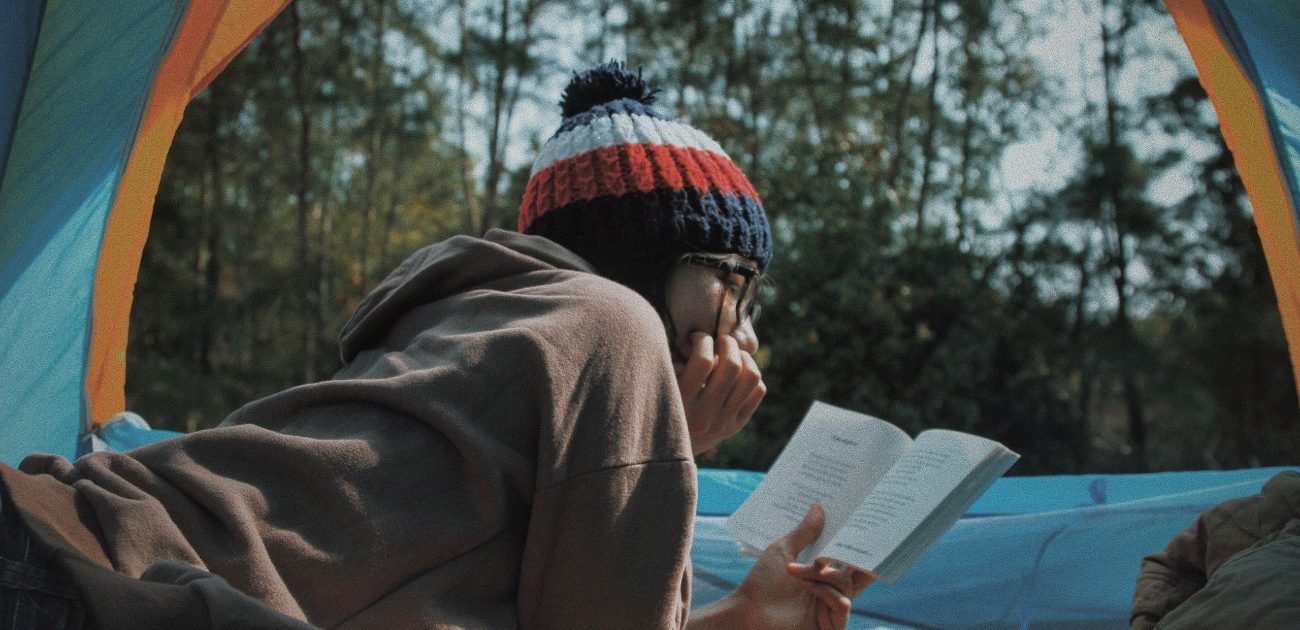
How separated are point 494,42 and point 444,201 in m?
7.04

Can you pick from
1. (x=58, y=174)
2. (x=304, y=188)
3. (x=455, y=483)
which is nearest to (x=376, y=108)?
(x=304, y=188)

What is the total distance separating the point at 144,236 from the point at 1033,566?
2.03 m

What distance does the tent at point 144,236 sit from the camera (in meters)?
2.16

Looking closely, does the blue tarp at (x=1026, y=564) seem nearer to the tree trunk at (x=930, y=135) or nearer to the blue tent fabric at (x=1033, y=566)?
the blue tent fabric at (x=1033, y=566)

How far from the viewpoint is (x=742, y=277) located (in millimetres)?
1582

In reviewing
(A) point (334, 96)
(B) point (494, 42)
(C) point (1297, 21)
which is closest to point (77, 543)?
(C) point (1297, 21)

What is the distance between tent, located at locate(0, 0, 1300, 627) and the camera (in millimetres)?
2156

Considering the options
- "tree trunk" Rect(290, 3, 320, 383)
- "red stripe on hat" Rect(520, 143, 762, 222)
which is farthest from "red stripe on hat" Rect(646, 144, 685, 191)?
"tree trunk" Rect(290, 3, 320, 383)

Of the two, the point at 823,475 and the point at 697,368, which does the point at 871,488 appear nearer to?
the point at 823,475

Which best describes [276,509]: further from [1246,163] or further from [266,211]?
[266,211]

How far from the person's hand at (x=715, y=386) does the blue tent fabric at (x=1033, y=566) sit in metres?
1.14

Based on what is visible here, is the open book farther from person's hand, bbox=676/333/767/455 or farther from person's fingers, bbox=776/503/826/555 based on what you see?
person's hand, bbox=676/333/767/455

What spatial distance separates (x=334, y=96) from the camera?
11469mm

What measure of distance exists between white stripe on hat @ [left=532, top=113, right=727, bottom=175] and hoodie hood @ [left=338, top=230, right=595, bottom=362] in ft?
0.62
